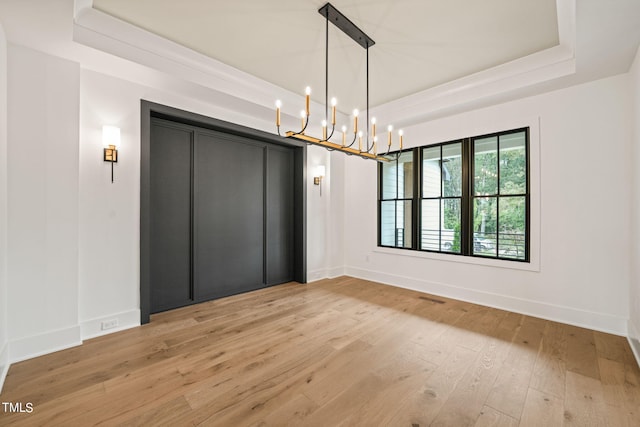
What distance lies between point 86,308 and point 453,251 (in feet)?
15.0

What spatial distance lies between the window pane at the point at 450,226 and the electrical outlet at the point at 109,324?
4.31 meters

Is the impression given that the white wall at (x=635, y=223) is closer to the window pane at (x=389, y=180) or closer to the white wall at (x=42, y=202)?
the window pane at (x=389, y=180)

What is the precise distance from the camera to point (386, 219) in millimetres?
5043

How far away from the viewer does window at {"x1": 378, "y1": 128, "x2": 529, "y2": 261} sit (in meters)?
3.62

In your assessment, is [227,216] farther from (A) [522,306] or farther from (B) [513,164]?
(A) [522,306]

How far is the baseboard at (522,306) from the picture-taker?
2918 mm

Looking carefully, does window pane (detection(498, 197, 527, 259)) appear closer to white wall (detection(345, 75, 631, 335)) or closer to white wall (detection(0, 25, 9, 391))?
white wall (detection(345, 75, 631, 335))

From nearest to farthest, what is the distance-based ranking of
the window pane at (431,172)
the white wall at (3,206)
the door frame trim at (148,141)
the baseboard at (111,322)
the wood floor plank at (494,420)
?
the wood floor plank at (494,420) → the white wall at (3,206) → the baseboard at (111,322) → the door frame trim at (148,141) → the window pane at (431,172)

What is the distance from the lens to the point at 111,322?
9.46 ft

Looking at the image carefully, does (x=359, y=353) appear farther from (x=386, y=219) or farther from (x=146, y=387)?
(x=386, y=219)

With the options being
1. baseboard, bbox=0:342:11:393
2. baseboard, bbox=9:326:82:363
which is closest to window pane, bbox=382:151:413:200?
baseboard, bbox=9:326:82:363

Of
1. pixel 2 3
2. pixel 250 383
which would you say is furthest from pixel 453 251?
pixel 2 3

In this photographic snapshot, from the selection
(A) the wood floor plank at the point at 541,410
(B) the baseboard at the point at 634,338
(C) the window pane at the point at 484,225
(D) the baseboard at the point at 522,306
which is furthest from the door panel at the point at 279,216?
(B) the baseboard at the point at 634,338

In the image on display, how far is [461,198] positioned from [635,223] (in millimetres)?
1739
